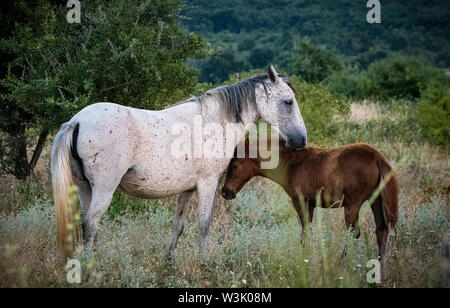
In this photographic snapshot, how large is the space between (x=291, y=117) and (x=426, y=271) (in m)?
2.11

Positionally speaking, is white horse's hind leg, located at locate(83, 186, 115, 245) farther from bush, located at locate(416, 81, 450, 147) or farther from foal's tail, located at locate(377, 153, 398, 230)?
bush, located at locate(416, 81, 450, 147)

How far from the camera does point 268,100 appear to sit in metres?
4.61

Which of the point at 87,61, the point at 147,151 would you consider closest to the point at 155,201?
the point at 87,61

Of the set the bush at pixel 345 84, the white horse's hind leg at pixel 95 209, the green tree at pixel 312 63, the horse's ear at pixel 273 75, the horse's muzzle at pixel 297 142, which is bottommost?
the white horse's hind leg at pixel 95 209

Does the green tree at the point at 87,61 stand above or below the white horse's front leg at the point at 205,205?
above

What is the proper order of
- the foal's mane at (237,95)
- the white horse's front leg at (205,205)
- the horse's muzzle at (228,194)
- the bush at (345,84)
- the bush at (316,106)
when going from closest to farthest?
the white horse's front leg at (205,205)
the foal's mane at (237,95)
the horse's muzzle at (228,194)
the bush at (316,106)
the bush at (345,84)

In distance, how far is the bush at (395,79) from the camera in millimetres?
19703

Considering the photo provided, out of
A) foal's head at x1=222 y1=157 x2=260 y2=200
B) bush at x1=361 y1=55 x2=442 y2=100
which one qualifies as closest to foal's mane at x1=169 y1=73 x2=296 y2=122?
foal's head at x1=222 y1=157 x2=260 y2=200

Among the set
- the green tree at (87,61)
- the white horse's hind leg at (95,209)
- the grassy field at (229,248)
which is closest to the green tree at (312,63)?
the grassy field at (229,248)

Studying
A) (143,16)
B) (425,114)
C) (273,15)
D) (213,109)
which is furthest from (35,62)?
(273,15)

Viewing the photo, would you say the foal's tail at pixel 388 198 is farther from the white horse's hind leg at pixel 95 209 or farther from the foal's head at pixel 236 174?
the white horse's hind leg at pixel 95 209

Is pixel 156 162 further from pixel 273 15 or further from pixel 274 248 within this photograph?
pixel 273 15

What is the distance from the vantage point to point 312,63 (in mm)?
24672

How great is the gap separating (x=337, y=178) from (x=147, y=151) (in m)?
2.14
